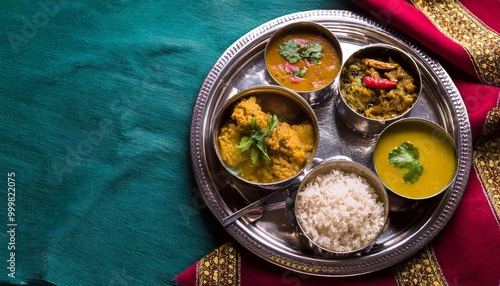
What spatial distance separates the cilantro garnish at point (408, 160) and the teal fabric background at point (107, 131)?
0.88m

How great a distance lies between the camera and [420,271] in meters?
2.98

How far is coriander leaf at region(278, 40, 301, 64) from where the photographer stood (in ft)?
10.2

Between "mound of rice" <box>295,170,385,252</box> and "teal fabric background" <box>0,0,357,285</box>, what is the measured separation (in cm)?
50

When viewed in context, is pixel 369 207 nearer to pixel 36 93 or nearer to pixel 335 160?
pixel 335 160

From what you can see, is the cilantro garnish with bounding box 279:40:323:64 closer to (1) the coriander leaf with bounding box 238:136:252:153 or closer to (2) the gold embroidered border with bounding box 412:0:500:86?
(1) the coriander leaf with bounding box 238:136:252:153

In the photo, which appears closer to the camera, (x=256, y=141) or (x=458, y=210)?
(x=256, y=141)

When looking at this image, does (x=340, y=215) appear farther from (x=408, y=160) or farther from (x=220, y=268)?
(x=220, y=268)

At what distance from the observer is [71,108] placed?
3289 mm

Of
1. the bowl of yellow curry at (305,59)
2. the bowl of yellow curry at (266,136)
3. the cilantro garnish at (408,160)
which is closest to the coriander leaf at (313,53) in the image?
the bowl of yellow curry at (305,59)

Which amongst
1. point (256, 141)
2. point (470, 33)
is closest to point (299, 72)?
point (256, 141)

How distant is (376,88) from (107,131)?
4.76ft

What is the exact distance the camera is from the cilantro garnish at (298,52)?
3096 mm

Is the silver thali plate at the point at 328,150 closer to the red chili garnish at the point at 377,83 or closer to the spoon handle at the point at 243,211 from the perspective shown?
the spoon handle at the point at 243,211

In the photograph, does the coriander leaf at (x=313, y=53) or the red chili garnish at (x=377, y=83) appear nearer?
the red chili garnish at (x=377, y=83)
